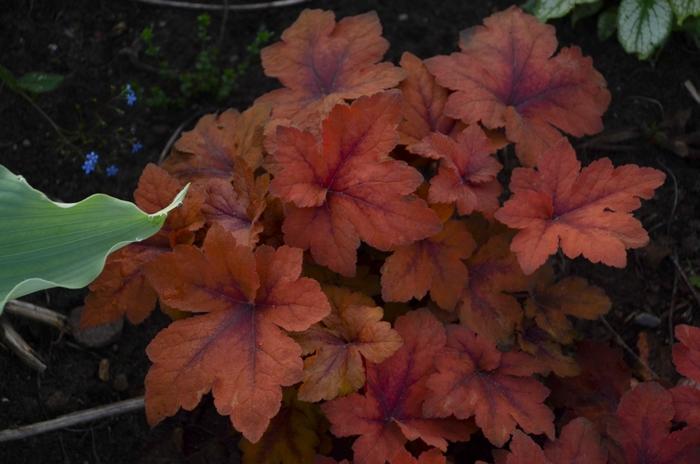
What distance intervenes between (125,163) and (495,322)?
121cm

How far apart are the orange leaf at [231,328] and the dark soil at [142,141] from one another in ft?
1.51

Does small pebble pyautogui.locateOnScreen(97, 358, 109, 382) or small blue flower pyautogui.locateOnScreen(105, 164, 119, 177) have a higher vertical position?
small blue flower pyautogui.locateOnScreen(105, 164, 119, 177)

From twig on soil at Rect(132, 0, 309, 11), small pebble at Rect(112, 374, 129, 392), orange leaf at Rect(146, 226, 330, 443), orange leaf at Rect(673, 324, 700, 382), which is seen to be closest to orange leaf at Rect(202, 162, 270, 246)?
orange leaf at Rect(146, 226, 330, 443)

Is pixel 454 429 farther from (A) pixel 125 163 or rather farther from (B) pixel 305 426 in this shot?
(A) pixel 125 163

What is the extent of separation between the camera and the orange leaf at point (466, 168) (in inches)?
55.0

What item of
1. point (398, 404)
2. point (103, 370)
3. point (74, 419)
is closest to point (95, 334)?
point (103, 370)

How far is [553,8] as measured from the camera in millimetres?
2020

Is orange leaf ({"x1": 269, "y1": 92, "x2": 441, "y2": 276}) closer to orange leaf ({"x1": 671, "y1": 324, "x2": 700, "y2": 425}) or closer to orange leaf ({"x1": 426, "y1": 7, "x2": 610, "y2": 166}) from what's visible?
orange leaf ({"x1": 426, "y1": 7, "x2": 610, "y2": 166})

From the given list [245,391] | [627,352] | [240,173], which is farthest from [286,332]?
[627,352]

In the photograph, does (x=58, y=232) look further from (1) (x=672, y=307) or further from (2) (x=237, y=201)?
(1) (x=672, y=307)

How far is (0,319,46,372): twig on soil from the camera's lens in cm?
185

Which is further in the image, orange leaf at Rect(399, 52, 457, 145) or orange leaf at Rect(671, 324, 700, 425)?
orange leaf at Rect(399, 52, 457, 145)

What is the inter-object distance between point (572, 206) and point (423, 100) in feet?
1.26

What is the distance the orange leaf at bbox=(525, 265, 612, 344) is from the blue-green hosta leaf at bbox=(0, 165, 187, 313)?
75cm
